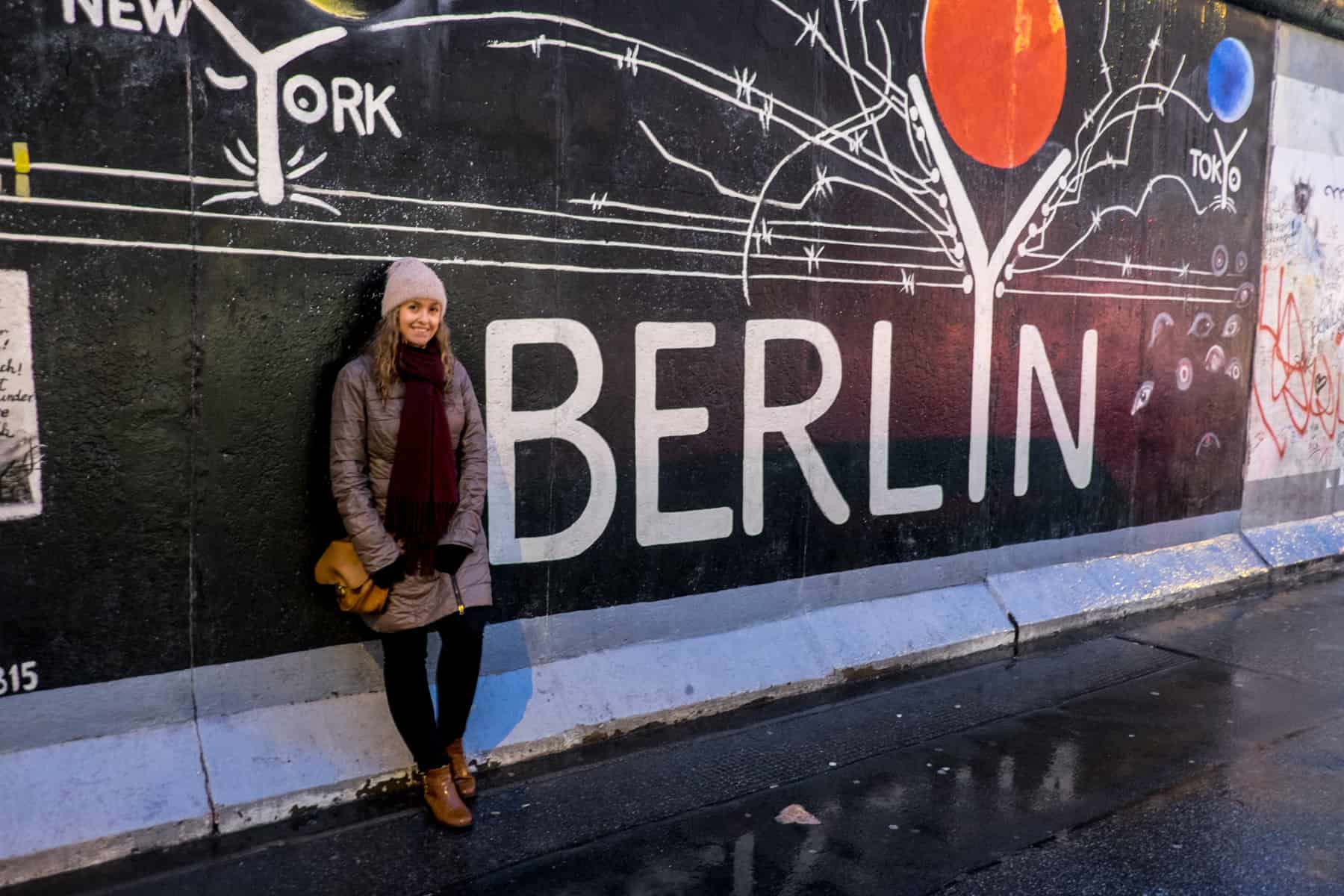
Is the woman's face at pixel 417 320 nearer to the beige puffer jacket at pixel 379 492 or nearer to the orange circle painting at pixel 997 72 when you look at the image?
the beige puffer jacket at pixel 379 492

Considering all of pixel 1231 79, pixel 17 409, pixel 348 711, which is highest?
pixel 1231 79

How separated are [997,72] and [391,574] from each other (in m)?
4.85

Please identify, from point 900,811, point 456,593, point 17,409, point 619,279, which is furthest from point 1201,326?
point 17,409

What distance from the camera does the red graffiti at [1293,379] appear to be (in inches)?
354

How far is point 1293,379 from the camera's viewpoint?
9.27 meters

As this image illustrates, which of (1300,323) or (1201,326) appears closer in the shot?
(1201,326)

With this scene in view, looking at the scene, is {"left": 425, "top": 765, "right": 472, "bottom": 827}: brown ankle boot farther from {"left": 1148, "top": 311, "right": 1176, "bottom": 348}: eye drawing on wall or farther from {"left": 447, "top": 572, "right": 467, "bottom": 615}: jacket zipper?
{"left": 1148, "top": 311, "right": 1176, "bottom": 348}: eye drawing on wall

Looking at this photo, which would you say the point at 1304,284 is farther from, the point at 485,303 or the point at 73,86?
the point at 73,86

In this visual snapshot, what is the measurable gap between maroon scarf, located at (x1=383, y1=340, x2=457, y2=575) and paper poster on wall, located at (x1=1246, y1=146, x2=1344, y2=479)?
7.18 m

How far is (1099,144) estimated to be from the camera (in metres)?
7.49

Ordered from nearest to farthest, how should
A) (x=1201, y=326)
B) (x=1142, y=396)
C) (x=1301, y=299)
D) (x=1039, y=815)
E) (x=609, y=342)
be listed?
1. (x=1039, y=815)
2. (x=609, y=342)
3. (x=1142, y=396)
4. (x=1201, y=326)
5. (x=1301, y=299)

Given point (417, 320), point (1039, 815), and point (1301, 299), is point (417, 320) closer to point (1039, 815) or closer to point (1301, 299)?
point (1039, 815)

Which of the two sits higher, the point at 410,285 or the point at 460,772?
the point at 410,285

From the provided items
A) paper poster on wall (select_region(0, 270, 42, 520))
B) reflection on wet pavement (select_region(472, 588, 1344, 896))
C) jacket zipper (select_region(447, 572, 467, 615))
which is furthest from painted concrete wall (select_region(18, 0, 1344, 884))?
reflection on wet pavement (select_region(472, 588, 1344, 896))
